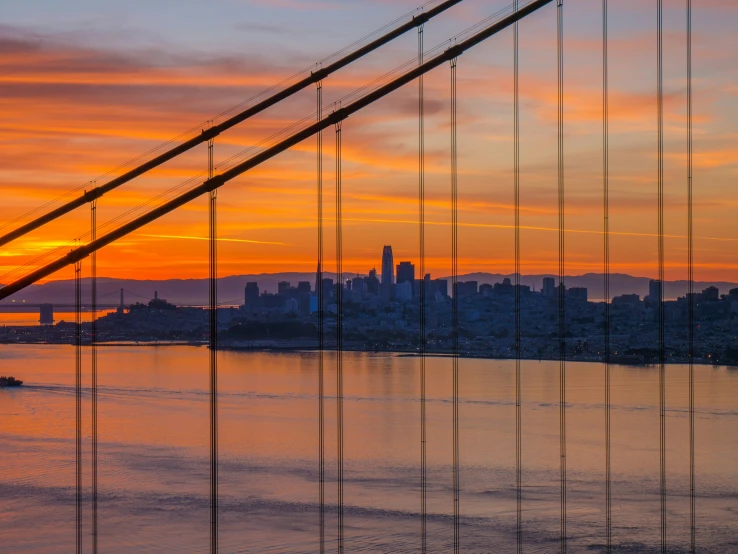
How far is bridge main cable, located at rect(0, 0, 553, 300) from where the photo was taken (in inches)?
487

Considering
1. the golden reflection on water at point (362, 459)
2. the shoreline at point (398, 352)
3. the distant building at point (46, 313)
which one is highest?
the distant building at point (46, 313)

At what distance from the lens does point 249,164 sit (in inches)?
570

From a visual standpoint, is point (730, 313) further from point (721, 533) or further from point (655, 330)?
point (721, 533)

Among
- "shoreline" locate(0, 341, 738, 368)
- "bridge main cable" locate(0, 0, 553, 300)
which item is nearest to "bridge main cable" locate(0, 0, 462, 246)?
"bridge main cable" locate(0, 0, 553, 300)

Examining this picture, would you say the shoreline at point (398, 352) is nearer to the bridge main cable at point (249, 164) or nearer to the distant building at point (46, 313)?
the distant building at point (46, 313)

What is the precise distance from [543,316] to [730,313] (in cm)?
1780

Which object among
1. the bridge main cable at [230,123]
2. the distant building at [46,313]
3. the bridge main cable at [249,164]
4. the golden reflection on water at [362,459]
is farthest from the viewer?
the distant building at [46,313]

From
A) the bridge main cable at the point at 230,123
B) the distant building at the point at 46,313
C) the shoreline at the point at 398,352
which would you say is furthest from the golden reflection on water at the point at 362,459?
the bridge main cable at the point at 230,123

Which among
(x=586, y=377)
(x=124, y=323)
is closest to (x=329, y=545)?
(x=586, y=377)

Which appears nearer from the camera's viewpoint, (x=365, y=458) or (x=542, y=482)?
(x=542, y=482)

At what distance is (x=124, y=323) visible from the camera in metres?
95.8

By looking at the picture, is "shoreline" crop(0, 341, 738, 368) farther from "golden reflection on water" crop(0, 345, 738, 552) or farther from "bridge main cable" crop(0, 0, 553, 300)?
"bridge main cable" crop(0, 0, 553, 300)

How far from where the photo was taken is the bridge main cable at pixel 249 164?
12.4 meters

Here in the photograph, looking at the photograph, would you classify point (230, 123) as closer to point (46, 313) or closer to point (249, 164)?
point (249, 164)
